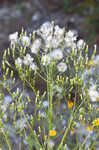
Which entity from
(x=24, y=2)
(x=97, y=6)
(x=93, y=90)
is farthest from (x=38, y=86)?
(x=24, y=2)

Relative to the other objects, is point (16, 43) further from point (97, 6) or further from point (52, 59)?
point (97, 6)

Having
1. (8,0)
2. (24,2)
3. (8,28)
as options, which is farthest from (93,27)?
(8,0)

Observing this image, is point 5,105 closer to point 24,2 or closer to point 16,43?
point 16,43

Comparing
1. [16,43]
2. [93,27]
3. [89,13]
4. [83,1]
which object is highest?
[83,1]

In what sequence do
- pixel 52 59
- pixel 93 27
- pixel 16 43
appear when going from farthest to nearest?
1. pixel 93 27
2. pixel 16 43
3. pixel 52 59

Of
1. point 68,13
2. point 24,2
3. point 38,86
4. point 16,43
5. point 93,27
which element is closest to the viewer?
point 16,43

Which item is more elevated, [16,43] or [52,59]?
[16,43]

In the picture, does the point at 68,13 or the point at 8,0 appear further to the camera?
the point at 8,0

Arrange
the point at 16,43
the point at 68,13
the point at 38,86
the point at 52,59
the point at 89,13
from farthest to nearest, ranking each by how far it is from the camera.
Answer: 1. the point at 68,13
2. the point at 89,13
3. the point at 38,86
4. the point at 16,43
5. the point at 52,59

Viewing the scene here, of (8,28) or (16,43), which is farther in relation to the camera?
(8,28)

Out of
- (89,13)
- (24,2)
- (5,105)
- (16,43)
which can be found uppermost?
(24,2)
